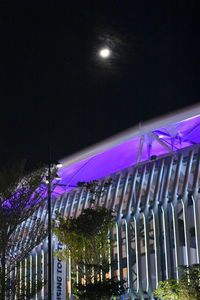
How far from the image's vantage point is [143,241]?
2623 centimetres

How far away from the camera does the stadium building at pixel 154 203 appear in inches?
923

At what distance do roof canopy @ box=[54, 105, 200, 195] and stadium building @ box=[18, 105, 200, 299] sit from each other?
46 mm

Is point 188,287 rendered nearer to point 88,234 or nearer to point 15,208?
point 88,234

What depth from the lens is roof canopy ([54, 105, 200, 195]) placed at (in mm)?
24961

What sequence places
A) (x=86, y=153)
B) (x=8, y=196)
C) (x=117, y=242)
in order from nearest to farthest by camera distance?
1. (x=8, y=196)
2. (x=117, y=242)
3. (x=86, y=153)

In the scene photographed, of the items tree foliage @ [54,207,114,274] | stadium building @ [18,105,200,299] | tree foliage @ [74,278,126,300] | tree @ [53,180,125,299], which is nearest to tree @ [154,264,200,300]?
tree foliage @ [74,278,126,300]

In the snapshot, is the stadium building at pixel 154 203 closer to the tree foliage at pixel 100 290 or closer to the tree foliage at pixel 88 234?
the tree foliage at pixel 88 234

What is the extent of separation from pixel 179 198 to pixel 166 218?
1.17m

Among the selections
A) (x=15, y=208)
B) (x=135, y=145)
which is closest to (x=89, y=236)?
(x=15, y=208)

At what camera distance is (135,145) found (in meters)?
30.2

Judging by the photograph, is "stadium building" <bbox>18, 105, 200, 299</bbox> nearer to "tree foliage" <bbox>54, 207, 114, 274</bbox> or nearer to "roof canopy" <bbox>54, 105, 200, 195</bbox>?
"roof canopy" <bbox>54, 105, 200, 195</bbox>

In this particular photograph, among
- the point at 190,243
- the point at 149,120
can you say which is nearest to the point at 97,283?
the point at 190,243

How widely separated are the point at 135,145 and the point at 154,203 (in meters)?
5.72

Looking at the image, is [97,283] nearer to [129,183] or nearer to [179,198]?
[179,198]
